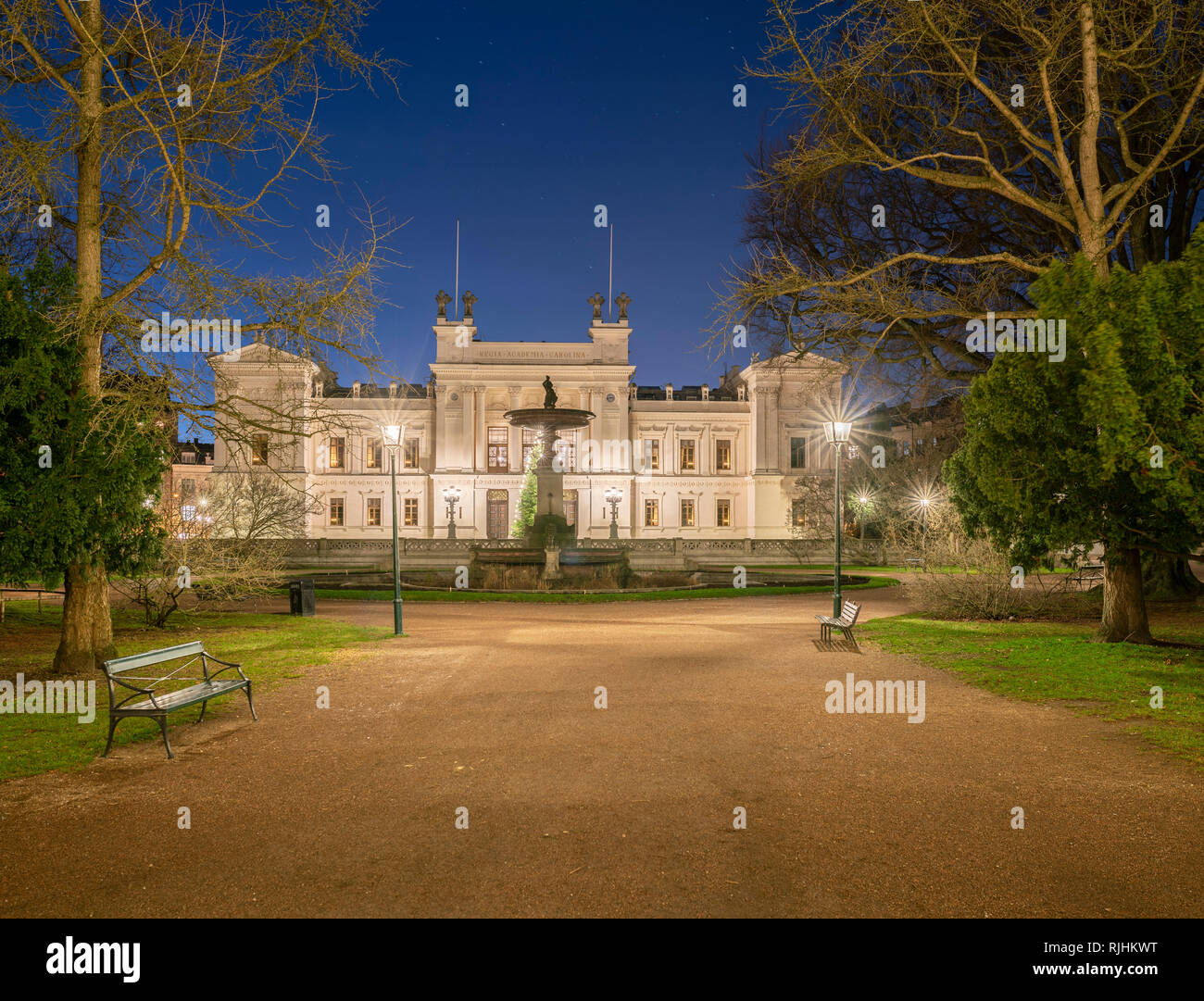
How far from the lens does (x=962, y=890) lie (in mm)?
3818

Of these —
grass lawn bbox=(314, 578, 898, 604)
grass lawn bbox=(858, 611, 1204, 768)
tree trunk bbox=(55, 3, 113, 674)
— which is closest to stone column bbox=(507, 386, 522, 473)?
grass lawn bbox=(314, 578, 898, 604)

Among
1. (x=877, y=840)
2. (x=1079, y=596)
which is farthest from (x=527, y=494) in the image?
(x=877, y=840)

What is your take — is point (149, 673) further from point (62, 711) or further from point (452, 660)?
point (452, 660)

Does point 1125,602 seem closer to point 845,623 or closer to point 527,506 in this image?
point 845,623

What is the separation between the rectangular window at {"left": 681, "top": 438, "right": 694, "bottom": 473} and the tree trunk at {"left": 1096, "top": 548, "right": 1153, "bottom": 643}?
47203mm

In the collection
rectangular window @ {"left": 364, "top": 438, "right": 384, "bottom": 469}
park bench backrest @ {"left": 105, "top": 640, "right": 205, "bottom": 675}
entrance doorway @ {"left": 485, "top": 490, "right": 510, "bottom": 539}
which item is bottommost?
park bench backrest @ {"left": 105, "top": 640, "right": 205, "bottom": 675}

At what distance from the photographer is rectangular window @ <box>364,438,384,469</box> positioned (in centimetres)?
5614

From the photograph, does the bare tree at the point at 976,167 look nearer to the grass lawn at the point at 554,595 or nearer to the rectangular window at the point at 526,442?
the grass lawn at the point at 554,595

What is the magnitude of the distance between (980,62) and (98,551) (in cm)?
1812

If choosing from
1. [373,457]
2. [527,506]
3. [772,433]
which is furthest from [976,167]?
[373,457]

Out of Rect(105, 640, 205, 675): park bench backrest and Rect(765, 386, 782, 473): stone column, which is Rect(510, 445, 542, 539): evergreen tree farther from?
Rect(105, 640, 205, 675): park bench backrest

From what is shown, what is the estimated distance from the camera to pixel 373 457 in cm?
5672

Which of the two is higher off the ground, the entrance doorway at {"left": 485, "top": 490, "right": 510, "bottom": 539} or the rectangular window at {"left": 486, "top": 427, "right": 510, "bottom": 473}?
the rectangular window at {"left": 486, "top": 427, "right": 510, "bottom": 473}

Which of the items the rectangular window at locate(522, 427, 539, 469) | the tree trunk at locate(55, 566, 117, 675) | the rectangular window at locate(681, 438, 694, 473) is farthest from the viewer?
the rectangular window at locate(681, 438, 694, 473)
